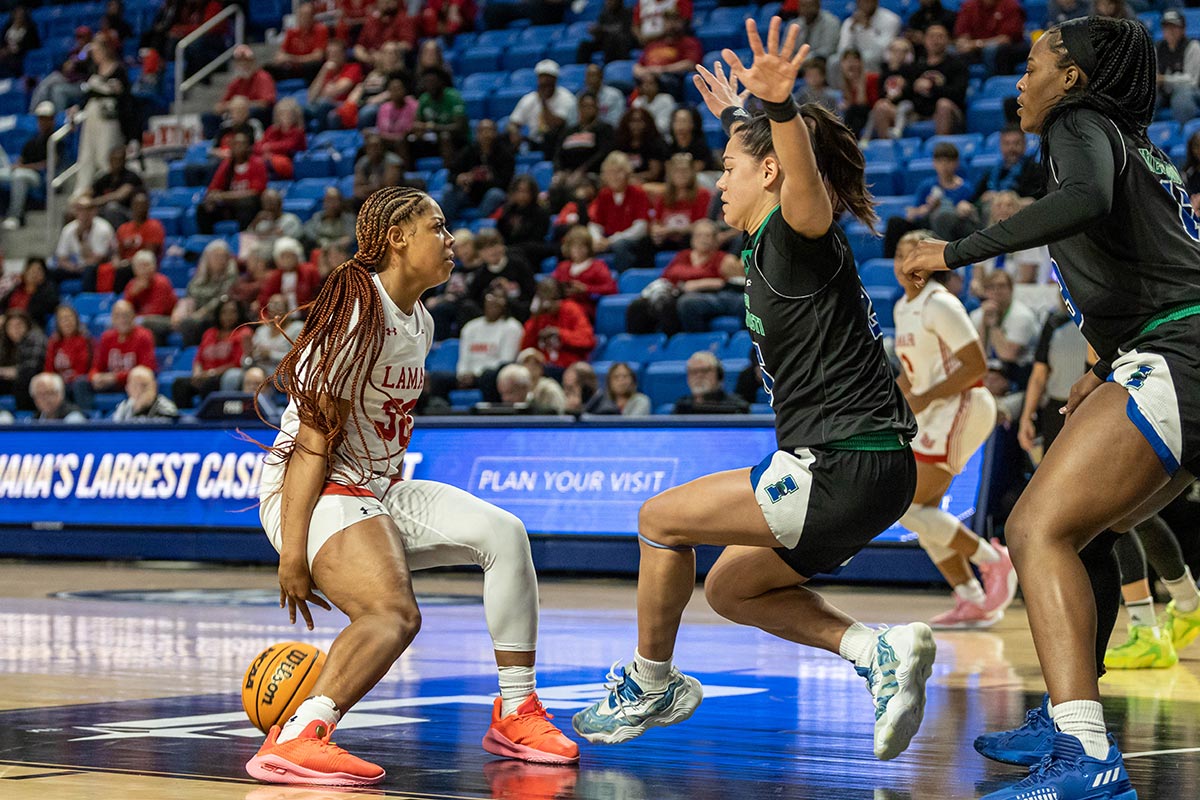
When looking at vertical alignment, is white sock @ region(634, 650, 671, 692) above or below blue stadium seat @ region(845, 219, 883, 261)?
below

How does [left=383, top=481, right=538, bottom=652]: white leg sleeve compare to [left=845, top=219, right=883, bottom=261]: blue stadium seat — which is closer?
[left=383, top=481, right=538, bottom=652]: white leg sleeve

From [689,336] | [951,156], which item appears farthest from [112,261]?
[951,156]

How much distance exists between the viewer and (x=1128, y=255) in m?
4.57

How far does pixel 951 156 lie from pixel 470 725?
941cm

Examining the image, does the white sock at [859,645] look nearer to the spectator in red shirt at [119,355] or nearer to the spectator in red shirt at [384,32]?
the spectator in red shirt at [119,355]

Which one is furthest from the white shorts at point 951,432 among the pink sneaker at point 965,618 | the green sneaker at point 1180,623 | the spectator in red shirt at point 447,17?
the spectator in red shirt at point 447,17

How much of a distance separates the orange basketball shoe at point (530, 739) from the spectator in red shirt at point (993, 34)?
456 inches

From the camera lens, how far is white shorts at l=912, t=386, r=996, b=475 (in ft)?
31.0

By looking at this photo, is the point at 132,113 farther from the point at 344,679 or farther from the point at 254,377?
the point at 344,679

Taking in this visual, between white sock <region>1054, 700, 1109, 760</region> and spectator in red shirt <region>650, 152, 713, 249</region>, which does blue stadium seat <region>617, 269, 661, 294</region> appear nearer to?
spectator in red shirt <region>650, 152, 713, 249</region>

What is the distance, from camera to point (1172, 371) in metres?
4.46

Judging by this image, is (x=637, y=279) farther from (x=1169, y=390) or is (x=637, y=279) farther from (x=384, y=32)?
(x=1169, y=390)

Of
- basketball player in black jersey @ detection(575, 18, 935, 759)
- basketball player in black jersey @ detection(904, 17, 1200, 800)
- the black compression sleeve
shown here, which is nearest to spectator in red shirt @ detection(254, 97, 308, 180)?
basketball player in black jersey @ detection(575, 18, 935, 759)

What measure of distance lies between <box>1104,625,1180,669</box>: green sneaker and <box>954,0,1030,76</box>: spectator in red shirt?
8.51 m
